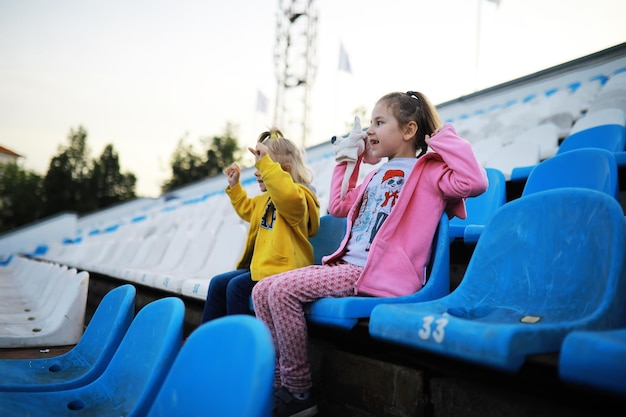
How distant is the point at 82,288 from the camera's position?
7.35 ft

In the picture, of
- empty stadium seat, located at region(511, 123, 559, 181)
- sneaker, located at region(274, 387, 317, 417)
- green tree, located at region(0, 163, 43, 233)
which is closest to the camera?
sneaker, located at region(274, 387, 317, 417)

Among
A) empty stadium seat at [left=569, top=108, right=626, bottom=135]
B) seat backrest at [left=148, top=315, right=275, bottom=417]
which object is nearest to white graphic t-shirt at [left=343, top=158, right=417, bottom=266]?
seat backrest at [left=148, top=315, right=275, bottom=417]

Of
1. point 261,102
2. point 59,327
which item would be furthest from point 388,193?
point 261,102

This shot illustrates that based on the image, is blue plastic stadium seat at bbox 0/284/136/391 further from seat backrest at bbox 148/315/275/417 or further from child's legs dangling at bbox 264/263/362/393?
seat backrest at bbox 148/315/275/417

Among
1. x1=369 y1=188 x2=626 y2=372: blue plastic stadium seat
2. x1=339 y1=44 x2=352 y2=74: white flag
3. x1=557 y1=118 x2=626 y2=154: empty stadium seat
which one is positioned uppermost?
x1=339 y1=44 x2=352 y2=74: white flag

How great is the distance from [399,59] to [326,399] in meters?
11.3

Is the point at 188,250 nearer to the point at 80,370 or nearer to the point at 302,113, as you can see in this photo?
the point at 80,370

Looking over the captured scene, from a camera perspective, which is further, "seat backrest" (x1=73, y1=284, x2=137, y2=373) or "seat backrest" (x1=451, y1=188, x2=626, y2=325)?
"seat backrest" (x1=73, y1=284, x2=137, y2=373)

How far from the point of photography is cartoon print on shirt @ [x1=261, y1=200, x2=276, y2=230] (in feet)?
6.24

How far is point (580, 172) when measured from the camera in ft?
5.52

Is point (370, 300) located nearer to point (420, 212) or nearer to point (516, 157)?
point (420, 212)

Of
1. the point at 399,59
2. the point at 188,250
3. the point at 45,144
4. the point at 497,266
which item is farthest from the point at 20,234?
the point at 45,144

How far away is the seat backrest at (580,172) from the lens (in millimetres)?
1533

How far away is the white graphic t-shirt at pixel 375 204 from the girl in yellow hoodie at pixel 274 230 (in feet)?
0.82
